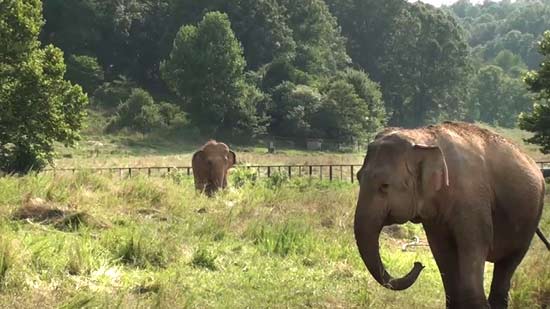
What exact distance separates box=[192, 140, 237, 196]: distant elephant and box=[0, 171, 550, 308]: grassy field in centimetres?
360

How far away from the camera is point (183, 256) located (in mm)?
9805

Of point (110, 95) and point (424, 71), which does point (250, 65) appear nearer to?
point (110, 95)

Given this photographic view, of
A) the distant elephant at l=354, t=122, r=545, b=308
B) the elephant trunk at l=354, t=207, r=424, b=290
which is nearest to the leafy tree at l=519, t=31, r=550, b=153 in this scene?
the distant elephant at l=354, t=122, r=545, b=308

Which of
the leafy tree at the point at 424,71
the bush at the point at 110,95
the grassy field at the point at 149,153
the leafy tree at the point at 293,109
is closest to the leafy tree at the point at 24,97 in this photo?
the grassy field at the point at 149,153

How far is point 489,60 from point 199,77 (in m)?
131

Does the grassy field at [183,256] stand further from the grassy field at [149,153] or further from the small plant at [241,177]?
the grassy field at [149,153]

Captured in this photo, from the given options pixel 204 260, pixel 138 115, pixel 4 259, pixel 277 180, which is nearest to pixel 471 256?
pixel 204 260

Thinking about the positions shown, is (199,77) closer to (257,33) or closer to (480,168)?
(257,33)

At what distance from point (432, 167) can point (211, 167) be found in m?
14.6

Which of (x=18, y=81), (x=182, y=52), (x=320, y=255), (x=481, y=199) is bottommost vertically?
(x=320, y=255)

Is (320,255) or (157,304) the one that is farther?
(320,255)

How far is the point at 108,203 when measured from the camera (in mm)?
14227

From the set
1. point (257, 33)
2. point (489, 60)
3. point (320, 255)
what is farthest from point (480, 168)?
point (489, 60)

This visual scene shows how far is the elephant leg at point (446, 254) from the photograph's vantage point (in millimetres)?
6199
